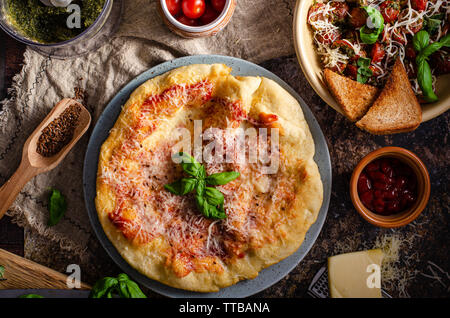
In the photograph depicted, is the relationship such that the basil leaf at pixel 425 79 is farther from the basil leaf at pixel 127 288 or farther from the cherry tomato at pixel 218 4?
the basil leaf at pixel 127 288

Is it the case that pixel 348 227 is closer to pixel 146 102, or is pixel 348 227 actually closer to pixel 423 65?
pixel 423 65

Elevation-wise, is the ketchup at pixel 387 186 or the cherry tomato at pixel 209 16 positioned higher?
the cherry tomato at pixel 209 16

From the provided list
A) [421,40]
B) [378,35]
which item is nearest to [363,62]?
[378,35]

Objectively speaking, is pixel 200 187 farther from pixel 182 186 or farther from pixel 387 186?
pixel 387 186

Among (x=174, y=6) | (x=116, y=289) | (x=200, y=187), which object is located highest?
(x=174, y=6)

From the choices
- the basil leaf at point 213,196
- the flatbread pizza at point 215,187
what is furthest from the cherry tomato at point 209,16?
the basil leaf at point 213,196
